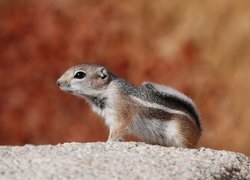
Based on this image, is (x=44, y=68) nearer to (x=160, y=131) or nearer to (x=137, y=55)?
(x=137, y=55)

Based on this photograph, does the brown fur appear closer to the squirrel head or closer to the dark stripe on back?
the dark stripe on back

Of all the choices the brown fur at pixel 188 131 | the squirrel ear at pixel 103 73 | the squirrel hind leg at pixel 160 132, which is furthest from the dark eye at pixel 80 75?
the brown fur at pixel 188 131

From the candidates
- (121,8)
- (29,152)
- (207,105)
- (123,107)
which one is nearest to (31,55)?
(121,8)

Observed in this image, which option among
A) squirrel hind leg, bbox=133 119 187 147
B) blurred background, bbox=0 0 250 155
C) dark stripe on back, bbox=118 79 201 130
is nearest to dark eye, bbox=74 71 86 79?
dark stripe on back, bbox=118 79 201 130

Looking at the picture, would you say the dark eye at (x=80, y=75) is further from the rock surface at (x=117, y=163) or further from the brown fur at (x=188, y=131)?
the rock surface at (x=117, y=163)

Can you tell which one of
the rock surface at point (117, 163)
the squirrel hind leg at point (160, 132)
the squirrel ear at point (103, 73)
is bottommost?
the rock surface at point (117, 163)

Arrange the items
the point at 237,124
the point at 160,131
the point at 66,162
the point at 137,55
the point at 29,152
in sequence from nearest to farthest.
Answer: the point at 66,162
the point at 29,152
the point at 160,131
the point at 237,124
the point at 137,55
